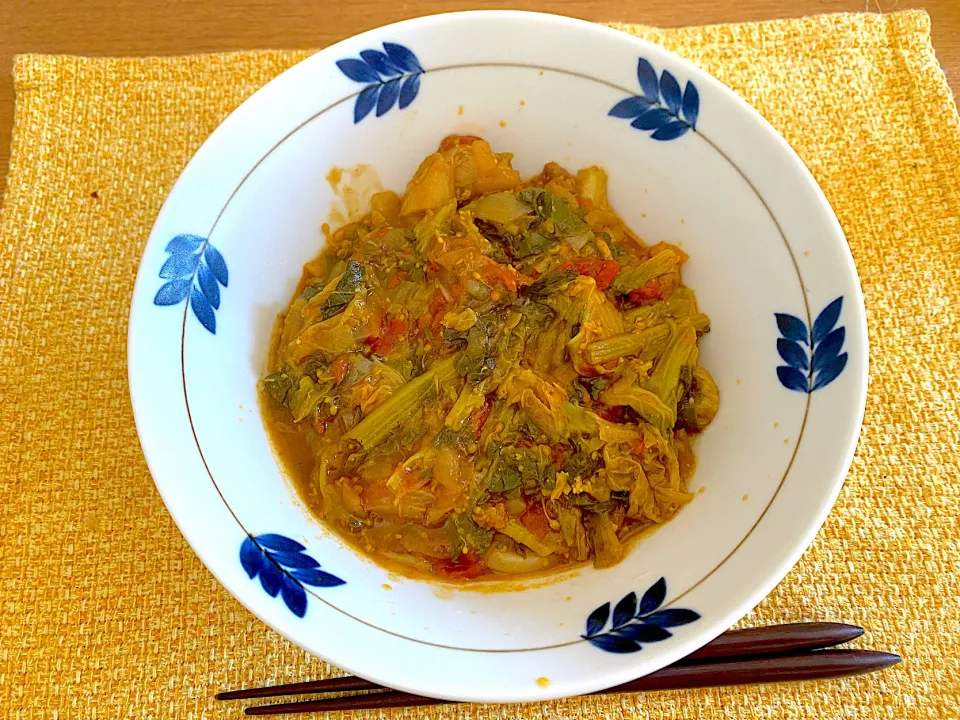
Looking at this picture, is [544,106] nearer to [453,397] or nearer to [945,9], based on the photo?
[453,397]

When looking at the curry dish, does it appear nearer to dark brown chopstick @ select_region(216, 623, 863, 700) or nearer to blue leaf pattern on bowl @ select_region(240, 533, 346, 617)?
blue leaf pattern on bowl @ select_region(240, 533, 346, 617)

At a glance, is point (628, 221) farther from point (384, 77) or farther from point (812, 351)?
point (384, 77)

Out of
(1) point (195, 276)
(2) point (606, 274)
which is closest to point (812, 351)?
(2) point (606, 274)

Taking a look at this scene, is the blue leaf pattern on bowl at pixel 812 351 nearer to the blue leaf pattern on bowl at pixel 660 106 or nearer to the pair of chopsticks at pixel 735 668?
the blue leaf pattern on bowl at pixel 660 106

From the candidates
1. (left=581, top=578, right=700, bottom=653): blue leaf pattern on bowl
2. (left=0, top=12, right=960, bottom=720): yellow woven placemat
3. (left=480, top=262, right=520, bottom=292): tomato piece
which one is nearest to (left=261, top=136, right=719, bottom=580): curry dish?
(left=480, top=262, right=520, bottom=292): tomato piece

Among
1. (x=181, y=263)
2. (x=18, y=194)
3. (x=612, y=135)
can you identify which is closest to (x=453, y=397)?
(x=181, y=263)

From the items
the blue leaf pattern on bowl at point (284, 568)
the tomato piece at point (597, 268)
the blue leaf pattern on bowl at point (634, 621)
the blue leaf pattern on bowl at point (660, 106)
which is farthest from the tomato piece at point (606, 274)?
the blue leaf pattern on bowl at point (284, 568)

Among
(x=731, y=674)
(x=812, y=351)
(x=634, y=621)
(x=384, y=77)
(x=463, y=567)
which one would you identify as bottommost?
(x=731, y=674)
